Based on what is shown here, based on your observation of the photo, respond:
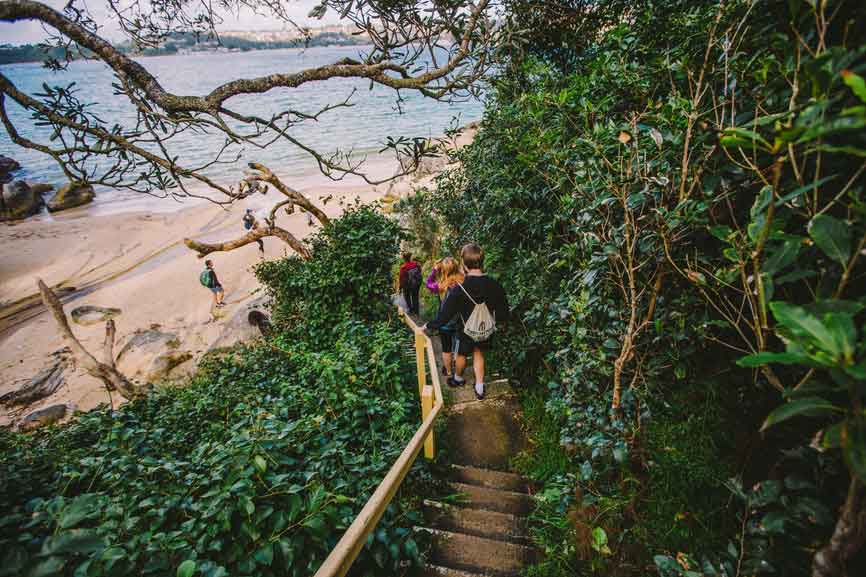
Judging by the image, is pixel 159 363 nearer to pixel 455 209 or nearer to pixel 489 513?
pixel 455 209

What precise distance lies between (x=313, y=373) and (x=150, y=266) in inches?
627

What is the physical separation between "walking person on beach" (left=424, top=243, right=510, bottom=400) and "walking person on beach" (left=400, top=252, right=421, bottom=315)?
2.59 meters

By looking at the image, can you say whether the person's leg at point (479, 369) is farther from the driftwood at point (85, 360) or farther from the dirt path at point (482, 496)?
the driftwood at point (85, 360)

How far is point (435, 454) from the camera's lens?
349 cm

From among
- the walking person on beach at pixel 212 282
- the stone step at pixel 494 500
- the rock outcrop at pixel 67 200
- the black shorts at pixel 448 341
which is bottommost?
the walking person on beach at pixel 212 282

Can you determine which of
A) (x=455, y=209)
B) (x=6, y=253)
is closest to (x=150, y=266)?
(x=6, y=253)

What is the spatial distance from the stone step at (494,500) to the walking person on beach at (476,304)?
1373 millimetres

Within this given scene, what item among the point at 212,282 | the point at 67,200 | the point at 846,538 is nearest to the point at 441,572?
the point at 846,538

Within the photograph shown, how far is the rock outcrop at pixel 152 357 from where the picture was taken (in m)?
9.71

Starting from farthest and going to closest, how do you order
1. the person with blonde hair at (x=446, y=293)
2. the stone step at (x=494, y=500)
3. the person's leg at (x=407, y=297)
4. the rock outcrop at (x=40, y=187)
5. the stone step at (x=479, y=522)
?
the rock outcrop at (x=40, y=187) < the person's leg at (x=407, y=297) < the person with blonde hair at (x=446, y=293) < the stone step at (x=494, y=500) < the stone step at (x=479, y=522)

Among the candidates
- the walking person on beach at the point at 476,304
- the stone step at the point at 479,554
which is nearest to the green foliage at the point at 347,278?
the walking person on beach at the point at 476,304

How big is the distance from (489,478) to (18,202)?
31.3 meters

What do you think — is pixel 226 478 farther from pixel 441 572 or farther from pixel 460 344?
pixel 460 344

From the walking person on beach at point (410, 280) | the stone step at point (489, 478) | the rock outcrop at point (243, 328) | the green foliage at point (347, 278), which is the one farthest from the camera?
the rock outcrop at point (243, 328)
